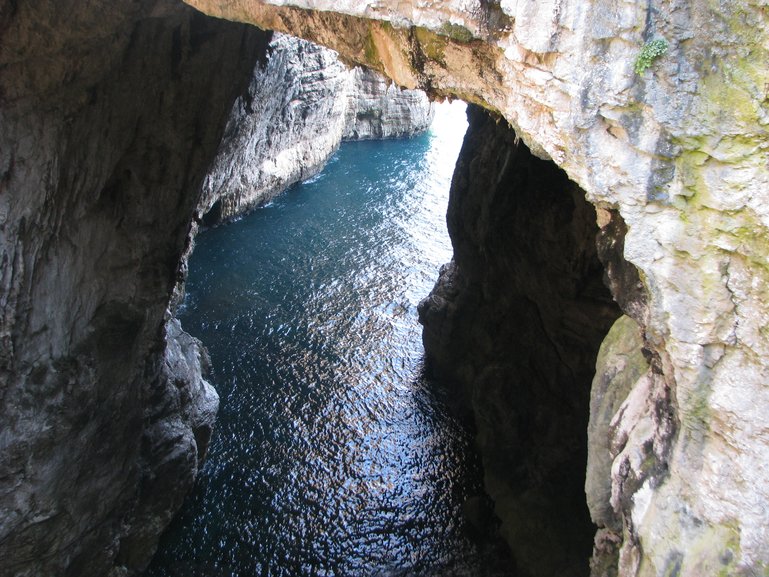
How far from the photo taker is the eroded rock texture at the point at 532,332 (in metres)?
11.3

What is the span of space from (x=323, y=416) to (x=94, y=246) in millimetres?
7629

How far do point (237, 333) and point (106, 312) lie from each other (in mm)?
8731

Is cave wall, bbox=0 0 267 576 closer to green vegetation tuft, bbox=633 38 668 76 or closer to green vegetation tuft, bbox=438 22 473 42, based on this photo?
green vegetation tuft, bbox=438 22 473 42

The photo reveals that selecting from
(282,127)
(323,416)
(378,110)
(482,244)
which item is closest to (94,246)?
(323,416)

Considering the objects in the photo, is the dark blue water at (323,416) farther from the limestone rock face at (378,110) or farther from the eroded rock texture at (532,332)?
the limestone rock face at (378,110)

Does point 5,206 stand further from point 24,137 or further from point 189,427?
point 189,427

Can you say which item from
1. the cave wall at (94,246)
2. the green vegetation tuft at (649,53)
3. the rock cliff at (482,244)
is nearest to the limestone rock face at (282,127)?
the cave wall at (94,246)

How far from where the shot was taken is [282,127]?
28625mm

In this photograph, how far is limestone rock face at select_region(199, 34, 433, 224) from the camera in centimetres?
2350

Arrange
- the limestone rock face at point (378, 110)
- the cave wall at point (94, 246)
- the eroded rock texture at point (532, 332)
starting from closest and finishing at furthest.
A: the cave wall at point (94, 246) < the eroded rock texture at point (532, 332) < the limestone rock face at point (378, 110)

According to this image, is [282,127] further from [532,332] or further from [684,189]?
[684,189]

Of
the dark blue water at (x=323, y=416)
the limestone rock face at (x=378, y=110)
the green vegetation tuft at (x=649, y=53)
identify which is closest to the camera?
the green vegetation tuft at (x=649, y=53)

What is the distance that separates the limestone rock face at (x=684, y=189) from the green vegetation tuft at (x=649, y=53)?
0.06ft

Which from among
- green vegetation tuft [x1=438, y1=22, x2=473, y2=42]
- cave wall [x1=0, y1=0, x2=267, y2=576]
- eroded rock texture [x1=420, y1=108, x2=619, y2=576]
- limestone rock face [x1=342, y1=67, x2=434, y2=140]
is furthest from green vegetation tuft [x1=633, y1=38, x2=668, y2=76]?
limestone rock face [x1=342, y1=67, x2=434, y2=140]
